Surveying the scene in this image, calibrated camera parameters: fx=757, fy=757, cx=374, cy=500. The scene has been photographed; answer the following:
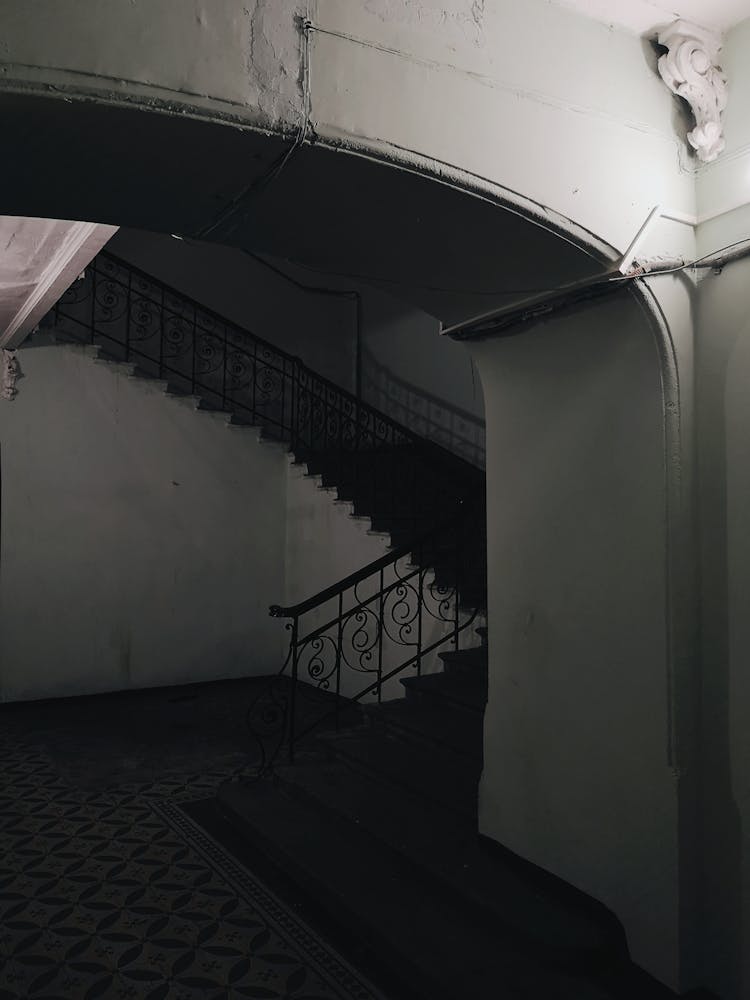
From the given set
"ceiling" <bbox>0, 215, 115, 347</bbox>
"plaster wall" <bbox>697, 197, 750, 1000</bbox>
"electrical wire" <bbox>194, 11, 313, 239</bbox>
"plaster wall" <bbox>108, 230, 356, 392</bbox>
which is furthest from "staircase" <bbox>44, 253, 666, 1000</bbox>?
"electrical wire" <bbox>194, 11, 313, 239</bbox>

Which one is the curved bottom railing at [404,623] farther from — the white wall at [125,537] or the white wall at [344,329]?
the white wall at [344,329]

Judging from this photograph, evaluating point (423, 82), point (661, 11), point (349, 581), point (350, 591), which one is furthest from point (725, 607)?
point (350, 591)

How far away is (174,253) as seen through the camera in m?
10.3

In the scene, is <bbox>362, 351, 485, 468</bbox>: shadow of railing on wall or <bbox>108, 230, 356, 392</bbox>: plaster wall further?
<bbox>108, 230, 356, 392</bbox>: plaster wall

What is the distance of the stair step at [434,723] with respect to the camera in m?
4.42

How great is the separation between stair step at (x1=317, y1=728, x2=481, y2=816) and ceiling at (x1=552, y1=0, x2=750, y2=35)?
11.7 feet

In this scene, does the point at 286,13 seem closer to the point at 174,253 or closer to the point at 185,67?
the point at 185,67

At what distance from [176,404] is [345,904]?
6.32 meters

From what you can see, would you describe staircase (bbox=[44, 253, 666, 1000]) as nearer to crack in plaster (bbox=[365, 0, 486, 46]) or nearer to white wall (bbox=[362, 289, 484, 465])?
white wall (bbox=[362, 289, 484, 465])

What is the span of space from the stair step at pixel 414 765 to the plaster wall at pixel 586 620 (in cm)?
46

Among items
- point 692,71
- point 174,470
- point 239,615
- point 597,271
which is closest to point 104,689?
point 239,615

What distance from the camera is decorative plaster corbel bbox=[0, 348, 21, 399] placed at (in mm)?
7441

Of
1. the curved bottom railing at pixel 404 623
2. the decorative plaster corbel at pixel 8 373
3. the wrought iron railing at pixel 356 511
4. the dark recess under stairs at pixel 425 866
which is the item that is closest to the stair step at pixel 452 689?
the dark recess under stairs at pixel 425 866

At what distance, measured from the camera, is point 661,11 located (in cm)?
274
